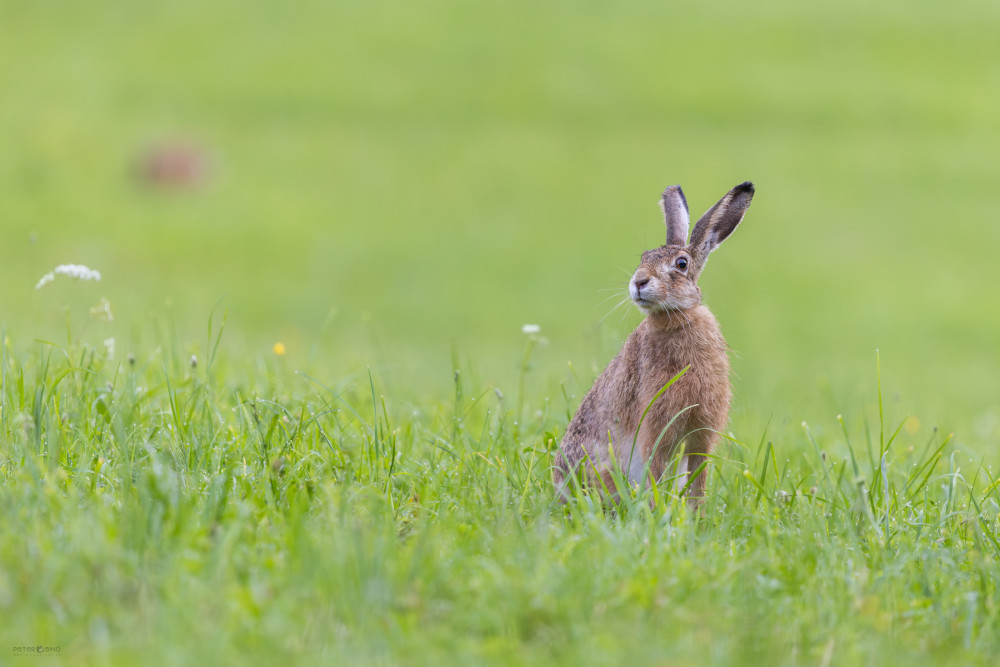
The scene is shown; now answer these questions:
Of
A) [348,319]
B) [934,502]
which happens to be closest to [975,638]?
[934,502]

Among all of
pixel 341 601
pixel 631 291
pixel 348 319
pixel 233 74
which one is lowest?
pixel 348 319

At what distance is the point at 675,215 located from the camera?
493cm

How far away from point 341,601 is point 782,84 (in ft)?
74.5

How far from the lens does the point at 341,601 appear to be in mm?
3189

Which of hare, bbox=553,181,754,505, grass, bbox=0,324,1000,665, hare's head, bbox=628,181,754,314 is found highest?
hare's head, bbox=628,181,754,314

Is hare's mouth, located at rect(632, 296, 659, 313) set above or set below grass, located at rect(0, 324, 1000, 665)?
above

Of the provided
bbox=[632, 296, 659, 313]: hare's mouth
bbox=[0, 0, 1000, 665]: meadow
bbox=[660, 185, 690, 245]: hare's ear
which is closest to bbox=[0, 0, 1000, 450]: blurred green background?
bbox=[0, 0, 1000, 665]: meadow

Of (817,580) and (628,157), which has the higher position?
(628,157)

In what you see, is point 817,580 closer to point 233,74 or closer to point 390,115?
point 390,115

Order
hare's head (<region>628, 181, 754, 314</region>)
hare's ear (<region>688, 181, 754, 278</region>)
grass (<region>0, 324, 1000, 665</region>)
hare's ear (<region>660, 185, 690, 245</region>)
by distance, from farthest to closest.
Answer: hare's ear (<region>660, 185, 690, 245</region>), hare's ear (<region>688, 181, 754, 278</region>), hare's head (<region>628, 181, 754, 314</region>), grass (<region>0, 324, 1000, 665</region>)

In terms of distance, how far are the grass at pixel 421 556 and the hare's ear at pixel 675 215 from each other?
103cm

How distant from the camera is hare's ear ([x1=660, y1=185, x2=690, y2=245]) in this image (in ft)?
16.1

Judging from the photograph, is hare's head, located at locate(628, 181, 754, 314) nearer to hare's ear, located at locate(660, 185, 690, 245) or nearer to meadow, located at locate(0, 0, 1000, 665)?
hare's ear, located at locate(660, 185, 690, 245)

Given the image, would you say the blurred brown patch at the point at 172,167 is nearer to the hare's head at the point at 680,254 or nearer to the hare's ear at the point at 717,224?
the hare's head at the point at 680,254
